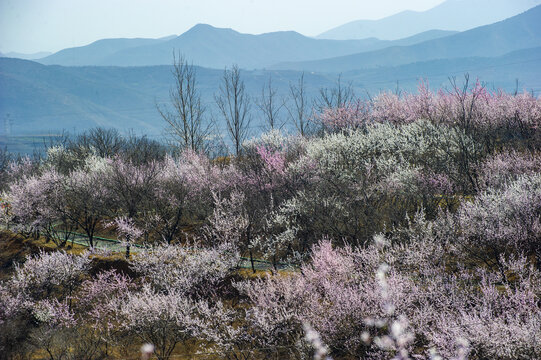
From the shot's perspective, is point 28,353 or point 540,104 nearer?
point 28,353

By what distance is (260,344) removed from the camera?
1956cm

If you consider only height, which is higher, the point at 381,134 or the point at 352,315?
the point at 381,134

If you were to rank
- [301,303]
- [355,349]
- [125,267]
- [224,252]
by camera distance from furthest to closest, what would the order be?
[125,267], [224,252], [301,303], [355,349]

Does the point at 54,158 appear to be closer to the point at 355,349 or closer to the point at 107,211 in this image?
the point at 107,211

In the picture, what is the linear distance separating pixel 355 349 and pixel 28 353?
17875mm

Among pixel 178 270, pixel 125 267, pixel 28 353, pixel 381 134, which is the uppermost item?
pixel 381 134

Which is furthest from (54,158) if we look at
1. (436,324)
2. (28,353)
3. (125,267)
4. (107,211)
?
(436,324)

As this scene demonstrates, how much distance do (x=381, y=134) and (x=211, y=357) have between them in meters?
19.9

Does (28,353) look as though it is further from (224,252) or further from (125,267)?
(224,252)

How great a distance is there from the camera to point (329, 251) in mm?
20969

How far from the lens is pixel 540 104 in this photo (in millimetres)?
35969

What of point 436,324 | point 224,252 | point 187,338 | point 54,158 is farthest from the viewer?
point 54,158

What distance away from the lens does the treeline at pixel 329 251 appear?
16.3 meters

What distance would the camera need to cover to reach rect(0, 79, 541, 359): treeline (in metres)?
16.3
